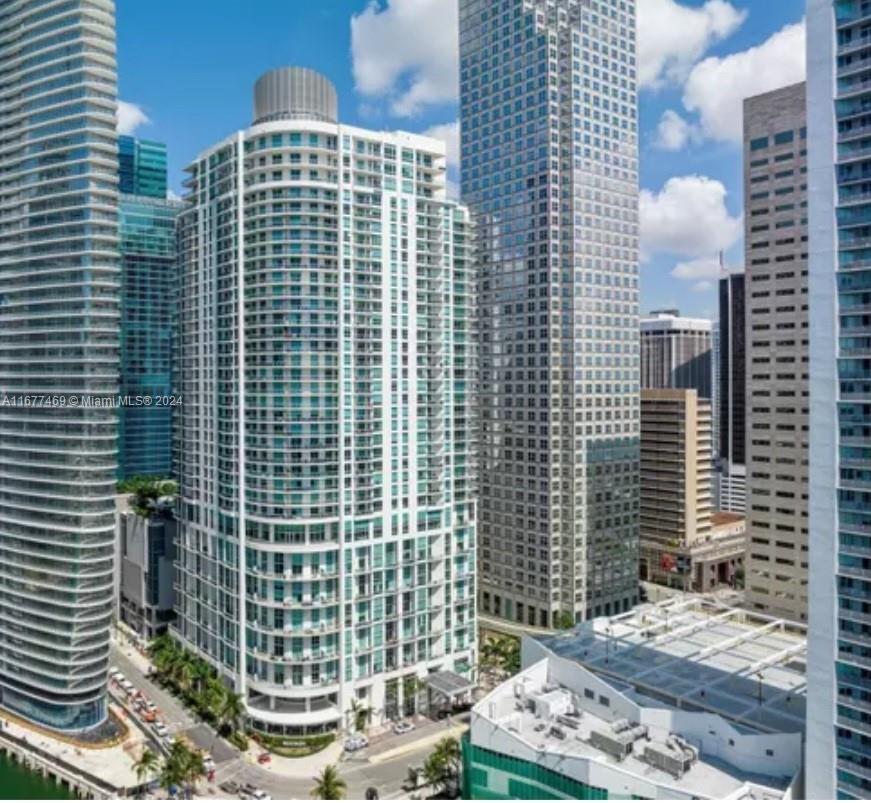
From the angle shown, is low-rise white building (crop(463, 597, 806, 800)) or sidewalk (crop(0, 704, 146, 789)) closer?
low-rise white building (crop(463, 597, 806, 800))

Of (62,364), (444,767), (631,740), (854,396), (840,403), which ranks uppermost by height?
(62,364)

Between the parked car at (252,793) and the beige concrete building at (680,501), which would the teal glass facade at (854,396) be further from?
the beige concrete building at (680,501)

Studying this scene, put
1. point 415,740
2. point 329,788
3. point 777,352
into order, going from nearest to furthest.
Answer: point 329,788 < point 415,740 < point 777,352

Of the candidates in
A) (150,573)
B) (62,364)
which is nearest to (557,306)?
(62,364)

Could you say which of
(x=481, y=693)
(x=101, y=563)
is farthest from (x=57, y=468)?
(x=481, y=693)

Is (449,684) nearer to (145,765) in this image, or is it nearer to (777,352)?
(145,765)

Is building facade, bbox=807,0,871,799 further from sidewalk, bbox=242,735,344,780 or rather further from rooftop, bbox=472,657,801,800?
sidewalk, bbox=242,735,344,780

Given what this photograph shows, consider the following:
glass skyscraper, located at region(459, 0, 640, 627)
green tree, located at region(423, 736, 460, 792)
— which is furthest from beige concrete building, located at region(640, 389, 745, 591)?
green tree, located at region(423, 736, 460, 792)
